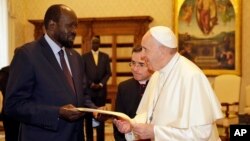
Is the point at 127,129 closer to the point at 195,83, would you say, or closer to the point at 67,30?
the point at 195,83

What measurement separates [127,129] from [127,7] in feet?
27.1

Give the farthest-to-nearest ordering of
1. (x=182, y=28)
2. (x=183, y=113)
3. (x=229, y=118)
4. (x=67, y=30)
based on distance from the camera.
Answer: (x=182, y=28) → (x=229, y=118) → (x=67, y=30) → (x=183, y=113)

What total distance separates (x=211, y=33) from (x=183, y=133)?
26.2ft

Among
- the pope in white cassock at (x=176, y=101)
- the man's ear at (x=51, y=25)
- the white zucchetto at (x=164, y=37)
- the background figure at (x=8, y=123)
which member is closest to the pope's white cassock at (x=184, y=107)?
the pope in white cassock at (x=176, y=101)

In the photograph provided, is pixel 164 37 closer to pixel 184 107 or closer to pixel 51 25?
pixel 184 107

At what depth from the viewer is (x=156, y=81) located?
3.22 metres

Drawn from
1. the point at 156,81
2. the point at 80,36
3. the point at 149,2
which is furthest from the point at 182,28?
the point at 156,81

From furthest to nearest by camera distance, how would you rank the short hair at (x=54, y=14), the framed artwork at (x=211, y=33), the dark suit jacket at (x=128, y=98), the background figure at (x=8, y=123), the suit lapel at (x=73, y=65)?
the framed artwork at (x=211, y=33) < the background figure at (x=8, y=123) < the dark suit jacket at (x=128, y=98) < the suit lapel at (x=73, y=65) < the short hair at (x=54, y=14)

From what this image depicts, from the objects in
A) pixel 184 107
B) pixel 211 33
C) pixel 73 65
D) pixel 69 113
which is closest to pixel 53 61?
pixel 73 65

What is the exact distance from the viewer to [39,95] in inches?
120

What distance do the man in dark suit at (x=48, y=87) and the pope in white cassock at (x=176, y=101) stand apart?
1.50 feet

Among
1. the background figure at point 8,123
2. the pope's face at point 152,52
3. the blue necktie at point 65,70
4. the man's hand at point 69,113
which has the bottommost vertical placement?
the background figure at point 8,123

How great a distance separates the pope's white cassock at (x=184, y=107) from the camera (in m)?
2.80

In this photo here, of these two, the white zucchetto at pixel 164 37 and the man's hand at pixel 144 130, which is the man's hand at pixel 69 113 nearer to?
the man's hand at pixel 144 130
